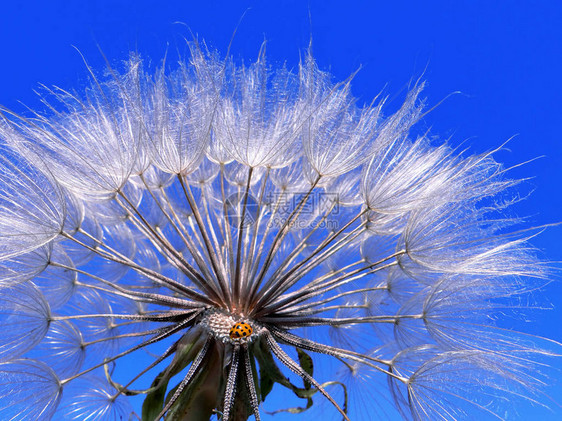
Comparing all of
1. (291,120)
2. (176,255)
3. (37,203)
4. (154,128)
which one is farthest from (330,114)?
(37,203)

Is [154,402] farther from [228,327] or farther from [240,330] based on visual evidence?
[240,330]

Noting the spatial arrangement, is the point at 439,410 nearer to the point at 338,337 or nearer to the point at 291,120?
the point at 338,337

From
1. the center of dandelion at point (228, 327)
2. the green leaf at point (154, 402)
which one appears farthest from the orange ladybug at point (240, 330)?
the green leaf at point (154, 402)

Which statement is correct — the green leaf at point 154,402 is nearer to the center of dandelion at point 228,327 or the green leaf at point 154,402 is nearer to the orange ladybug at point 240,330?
the center of dandelion at point 228,327

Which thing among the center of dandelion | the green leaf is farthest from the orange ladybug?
the green leaf

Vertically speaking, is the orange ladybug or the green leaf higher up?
the orange ladybug

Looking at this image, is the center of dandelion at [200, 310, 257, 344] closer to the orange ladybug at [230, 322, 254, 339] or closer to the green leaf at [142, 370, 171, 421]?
the orange ladybug at [230, 322, 254, 339]

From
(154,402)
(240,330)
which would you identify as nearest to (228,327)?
(240,330)

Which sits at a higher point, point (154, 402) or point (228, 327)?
point (228, 327)
